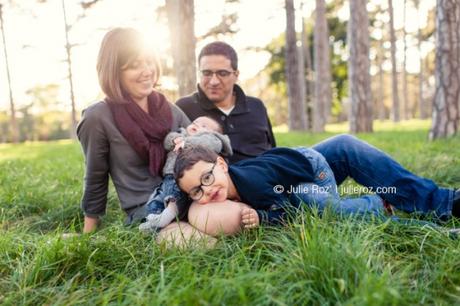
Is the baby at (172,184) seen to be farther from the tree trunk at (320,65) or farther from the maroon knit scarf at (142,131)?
the tree trunk at (320,65)

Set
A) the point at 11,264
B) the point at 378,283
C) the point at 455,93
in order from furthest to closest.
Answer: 1. the point at 455,93
2. the point at 11,264
3. the point at 378,283

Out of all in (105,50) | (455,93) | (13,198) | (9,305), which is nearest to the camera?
(9,305)

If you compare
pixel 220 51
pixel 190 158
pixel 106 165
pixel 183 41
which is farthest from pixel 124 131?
pixel 183 41

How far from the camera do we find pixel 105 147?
286 cm

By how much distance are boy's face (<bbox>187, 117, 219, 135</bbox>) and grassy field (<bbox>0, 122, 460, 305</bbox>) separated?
817 millimetres

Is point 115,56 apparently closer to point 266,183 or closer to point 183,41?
point 266,183

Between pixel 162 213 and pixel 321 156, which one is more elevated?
pixel 321 156

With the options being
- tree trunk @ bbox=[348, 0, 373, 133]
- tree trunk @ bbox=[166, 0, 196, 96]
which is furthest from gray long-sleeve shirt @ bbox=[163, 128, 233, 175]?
tree trunk @ bbox=[348, 0, 373, 133]

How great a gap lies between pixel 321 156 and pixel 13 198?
106 inches

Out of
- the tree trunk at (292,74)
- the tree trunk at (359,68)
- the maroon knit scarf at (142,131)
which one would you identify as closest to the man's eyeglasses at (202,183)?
the maroon knit scarf at (142,131)

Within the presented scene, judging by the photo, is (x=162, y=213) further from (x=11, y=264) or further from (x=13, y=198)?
(x=13, y=198)

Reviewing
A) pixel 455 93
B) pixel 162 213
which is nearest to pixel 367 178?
pixel 162 213

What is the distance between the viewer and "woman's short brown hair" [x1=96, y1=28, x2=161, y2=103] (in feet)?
9.07

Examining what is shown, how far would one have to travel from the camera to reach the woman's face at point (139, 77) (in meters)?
2.85
